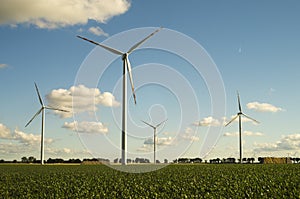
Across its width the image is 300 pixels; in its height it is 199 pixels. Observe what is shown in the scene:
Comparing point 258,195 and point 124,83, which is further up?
point 124,83

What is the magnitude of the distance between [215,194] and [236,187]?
10.1 ft

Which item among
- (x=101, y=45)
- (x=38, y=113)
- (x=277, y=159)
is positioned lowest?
(x=277, y=159)

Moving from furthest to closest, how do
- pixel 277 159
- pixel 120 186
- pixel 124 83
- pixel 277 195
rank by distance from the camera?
pixel 277 159
pixel 124 83
pixel 120 186
pixel 277 195

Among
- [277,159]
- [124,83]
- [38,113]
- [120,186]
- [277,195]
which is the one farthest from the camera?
[277,159]

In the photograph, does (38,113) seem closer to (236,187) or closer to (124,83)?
(124,83)

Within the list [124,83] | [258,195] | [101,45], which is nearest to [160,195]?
[258,195]

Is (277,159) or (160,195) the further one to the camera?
(277,159)

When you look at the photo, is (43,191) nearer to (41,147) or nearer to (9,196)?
(9,196)

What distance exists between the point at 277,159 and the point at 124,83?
104 meters

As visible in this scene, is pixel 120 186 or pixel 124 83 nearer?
pixel 120 186

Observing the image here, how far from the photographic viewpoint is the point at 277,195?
21875 mm

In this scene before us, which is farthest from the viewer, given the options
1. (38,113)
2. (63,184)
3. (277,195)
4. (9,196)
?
(38,113)

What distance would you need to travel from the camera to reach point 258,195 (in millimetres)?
21984

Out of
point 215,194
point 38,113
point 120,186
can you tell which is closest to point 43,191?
point 120,186
